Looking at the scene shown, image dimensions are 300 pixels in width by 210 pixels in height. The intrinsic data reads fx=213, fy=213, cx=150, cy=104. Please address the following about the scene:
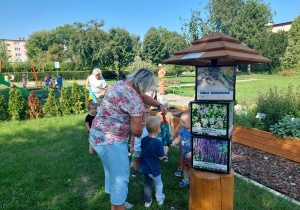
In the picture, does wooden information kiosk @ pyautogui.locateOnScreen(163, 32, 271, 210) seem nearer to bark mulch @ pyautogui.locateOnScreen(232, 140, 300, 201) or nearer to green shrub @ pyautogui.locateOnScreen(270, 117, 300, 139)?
bark mulch @ pyautogui.locateOnScreen(232, 140, 300, 201)

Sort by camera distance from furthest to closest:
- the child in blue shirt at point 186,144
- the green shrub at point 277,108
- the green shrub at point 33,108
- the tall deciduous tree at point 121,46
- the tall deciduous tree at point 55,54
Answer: the tall deciduous tree at point 55,54 < the tall deciduous tree at point 121,46 < the green shrub at point 33,108 < the green shrub at point 277,108 < the child in blue shirt at point 186,144

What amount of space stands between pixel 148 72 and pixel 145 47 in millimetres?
40634

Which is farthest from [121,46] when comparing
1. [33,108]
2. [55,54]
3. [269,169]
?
[269,169]

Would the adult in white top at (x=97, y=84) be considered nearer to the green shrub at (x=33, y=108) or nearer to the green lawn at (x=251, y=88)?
the green shrub at (x=33, y=108)

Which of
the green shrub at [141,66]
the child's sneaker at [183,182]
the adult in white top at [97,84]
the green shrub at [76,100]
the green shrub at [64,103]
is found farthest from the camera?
the green shrub at [141,66]

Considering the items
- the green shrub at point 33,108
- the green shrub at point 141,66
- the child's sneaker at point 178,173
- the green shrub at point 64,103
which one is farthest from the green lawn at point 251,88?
the green shrub at point 33,108

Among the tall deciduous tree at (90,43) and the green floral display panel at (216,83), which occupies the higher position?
the tall deciduous tree at (90,43)

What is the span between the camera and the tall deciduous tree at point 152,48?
134ft

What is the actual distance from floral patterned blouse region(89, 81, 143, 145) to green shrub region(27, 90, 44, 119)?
7096 millimetres

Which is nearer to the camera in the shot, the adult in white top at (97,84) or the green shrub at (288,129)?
the green shrub at (288,129)

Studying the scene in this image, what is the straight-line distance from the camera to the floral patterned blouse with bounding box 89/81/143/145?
2051 mm

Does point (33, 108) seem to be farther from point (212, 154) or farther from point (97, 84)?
point (212, 154)

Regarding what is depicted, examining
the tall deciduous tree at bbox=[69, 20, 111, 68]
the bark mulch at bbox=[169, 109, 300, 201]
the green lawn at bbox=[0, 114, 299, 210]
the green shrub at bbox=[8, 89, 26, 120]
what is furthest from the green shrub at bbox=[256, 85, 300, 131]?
the tall deciduous tree at bbox=[69, 20, 111, 68]

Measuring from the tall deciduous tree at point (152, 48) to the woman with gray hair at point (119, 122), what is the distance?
130ft
